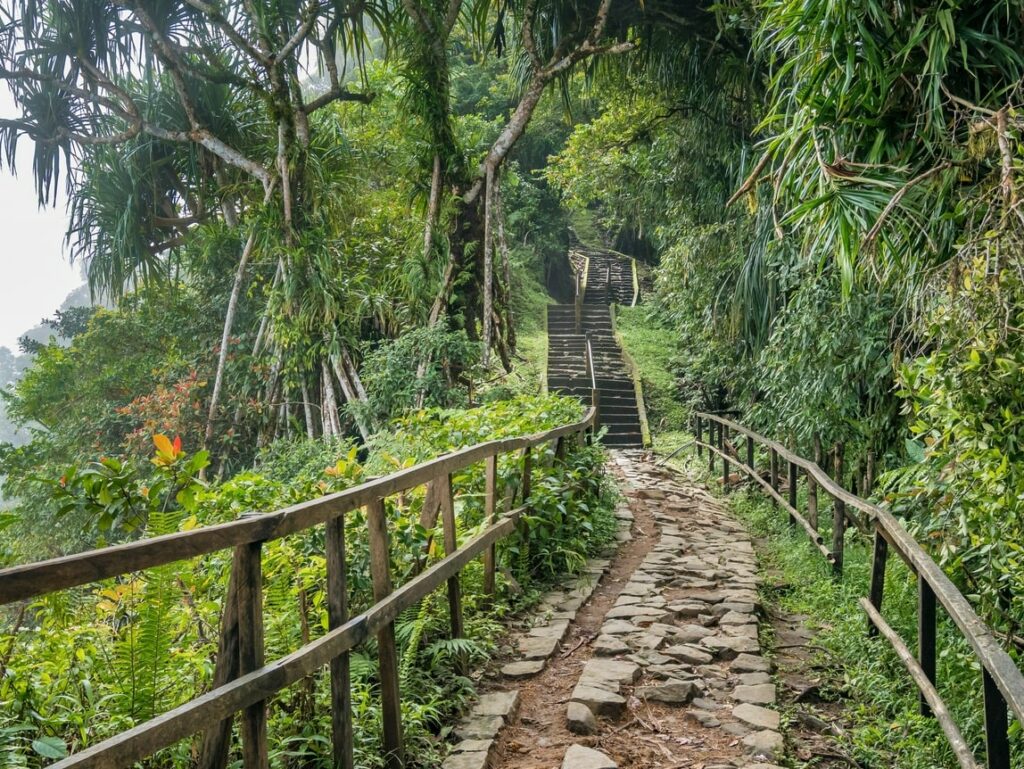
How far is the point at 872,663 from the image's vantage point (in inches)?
166

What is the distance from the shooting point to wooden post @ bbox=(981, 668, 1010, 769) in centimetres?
237

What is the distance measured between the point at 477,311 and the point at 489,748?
24.5ft

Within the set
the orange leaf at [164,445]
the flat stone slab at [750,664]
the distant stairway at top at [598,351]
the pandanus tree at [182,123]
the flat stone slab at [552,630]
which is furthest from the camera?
the distant stairway at top at [598,351]

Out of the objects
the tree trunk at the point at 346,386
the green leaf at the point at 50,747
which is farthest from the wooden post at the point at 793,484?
the green leaf at the point at 50,747

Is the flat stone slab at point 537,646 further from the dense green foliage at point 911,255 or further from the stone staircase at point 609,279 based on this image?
the stone staircase at point 609,279

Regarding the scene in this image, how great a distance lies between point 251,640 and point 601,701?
81.1 inches

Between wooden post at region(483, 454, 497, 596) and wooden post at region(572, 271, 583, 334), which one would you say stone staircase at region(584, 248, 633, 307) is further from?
wooden post at region(483, 454, 497, 596)

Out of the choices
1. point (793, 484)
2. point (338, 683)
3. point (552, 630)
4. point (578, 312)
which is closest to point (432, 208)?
point (793, 484)

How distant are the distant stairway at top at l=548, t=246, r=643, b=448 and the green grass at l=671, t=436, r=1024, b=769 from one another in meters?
6.06

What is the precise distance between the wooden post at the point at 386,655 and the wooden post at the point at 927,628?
204cm

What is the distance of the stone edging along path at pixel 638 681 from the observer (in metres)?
3.42

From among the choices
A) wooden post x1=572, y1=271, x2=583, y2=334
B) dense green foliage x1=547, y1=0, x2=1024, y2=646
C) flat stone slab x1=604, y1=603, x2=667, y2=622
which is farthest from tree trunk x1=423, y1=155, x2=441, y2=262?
wooden post x1=572, y1=271, x2=583, y2=334

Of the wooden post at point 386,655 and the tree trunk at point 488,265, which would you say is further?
the tree trunk at point 488,265

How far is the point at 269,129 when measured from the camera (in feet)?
34.5
